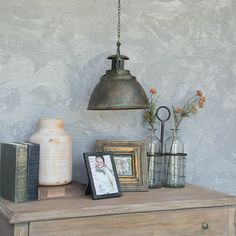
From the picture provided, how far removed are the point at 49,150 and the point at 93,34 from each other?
0.64 metres

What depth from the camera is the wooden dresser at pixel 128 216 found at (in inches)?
55.0

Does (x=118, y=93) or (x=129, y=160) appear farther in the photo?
(x=129, y=160)

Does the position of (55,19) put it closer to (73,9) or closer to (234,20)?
(73,9)

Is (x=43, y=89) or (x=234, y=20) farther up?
(x=234, y=20)

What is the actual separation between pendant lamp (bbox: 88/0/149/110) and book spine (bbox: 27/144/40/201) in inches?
13.6

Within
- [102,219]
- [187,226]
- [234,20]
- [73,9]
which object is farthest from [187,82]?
[102,219]

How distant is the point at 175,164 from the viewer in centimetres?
196

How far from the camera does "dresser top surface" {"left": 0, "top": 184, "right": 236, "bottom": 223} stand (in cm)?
139

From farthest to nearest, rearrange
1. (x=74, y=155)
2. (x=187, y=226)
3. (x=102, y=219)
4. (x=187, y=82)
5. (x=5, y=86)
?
(x=187, y=82)
(x=74, y=155)
(x=5, y=86)
(x=187, y=226)
(x=102, y=219)

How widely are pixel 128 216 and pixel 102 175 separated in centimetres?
22

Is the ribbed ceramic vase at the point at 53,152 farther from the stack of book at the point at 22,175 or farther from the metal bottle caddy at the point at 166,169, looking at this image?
the metal bottle caddy at the point at 166,169

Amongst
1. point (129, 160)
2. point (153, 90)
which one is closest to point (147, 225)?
point (129, 160)

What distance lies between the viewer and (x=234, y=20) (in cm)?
228

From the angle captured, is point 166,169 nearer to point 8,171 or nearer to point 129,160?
point 129,160
